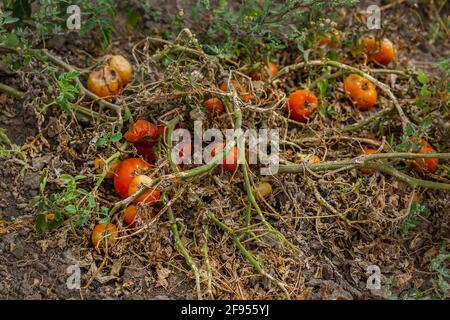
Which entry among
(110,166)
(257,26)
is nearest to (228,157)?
(110,166)

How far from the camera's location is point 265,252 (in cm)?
236

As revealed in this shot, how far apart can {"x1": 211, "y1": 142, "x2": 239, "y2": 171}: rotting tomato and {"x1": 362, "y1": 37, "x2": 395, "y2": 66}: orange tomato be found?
0.94 meters

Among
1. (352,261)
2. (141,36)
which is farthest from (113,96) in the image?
(352,261)

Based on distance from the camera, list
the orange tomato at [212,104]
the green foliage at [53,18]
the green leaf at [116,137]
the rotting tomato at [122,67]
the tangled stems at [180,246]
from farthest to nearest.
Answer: the rotting tomato at [122,67]
the green foliage at [53,18]
the orange tomato at [212,104]
the green leaf at [116,137]
the tangled stems at [180,246]

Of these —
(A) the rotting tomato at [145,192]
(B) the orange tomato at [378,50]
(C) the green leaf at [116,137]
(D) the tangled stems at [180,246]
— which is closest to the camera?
(D) the tangled stems at [180,246]

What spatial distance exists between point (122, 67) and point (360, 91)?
96 cm

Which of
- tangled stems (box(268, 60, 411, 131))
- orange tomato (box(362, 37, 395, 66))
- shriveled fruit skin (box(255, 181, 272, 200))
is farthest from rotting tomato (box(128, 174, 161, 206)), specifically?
orange tomato (box(362, 37, 395, 66))

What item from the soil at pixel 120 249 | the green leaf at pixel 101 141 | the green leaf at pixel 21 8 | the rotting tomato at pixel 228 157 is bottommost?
the soil at pixel 120 249

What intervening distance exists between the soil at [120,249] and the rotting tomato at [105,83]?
5.4 inches

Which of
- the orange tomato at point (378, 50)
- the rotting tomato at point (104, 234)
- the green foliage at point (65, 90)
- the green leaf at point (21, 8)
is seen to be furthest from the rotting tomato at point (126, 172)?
the orange tomato at point (378, 50)

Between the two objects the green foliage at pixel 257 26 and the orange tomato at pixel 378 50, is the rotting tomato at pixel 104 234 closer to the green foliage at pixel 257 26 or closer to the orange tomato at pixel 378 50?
the green foliage at pixel 257 26

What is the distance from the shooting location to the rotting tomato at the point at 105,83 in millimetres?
2680

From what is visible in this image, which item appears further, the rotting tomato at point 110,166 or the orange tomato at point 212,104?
the orange tomato at point 212,104

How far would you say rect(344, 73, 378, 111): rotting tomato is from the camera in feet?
9.30
